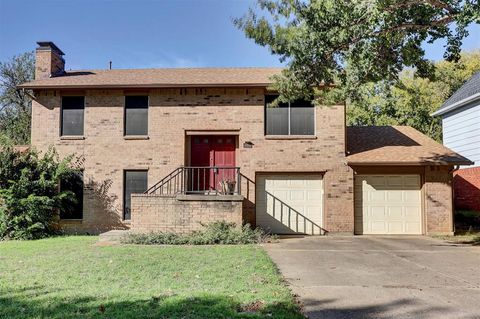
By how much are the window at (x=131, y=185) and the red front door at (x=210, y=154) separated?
1818mm

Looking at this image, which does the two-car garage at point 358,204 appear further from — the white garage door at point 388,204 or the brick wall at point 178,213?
the brick wall at point 178,213

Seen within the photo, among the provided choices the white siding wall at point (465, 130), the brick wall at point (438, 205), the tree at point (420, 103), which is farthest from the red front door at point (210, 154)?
the tree at point (420, 103)

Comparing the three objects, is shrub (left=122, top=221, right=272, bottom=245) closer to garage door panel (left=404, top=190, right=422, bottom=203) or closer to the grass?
garage door panel (left=404, top=190, right=422, bottom=203)

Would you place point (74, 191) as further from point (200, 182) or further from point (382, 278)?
point (382, 278)

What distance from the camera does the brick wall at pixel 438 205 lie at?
45.6 feet

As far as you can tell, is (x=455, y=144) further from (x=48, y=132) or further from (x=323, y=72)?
(x=48, y=132)

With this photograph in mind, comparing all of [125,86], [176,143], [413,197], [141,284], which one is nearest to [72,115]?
[125,86]

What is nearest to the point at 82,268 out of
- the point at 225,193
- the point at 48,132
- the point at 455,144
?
the point at 225,193

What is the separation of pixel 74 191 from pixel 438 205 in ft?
42.2

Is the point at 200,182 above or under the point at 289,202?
above

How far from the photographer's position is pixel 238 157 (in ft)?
47.5

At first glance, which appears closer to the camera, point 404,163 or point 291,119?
point 404,163

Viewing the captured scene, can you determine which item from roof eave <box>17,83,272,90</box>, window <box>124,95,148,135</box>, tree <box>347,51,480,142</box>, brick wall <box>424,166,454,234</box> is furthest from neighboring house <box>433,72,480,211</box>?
window <box>124,95,148,135</box>

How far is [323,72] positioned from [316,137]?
3.84 metres
